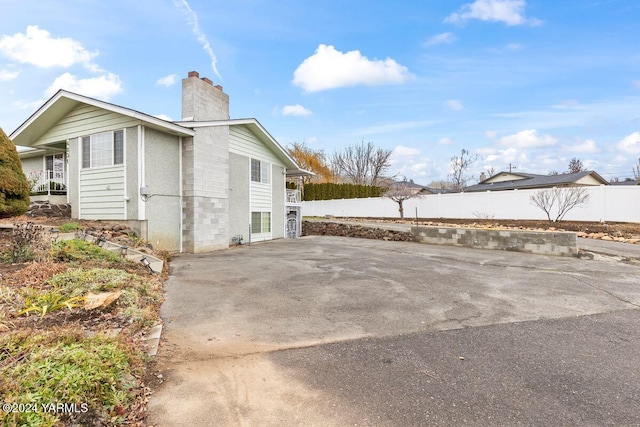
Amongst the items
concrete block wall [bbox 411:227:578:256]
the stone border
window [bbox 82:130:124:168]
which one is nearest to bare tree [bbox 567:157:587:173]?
the stone border

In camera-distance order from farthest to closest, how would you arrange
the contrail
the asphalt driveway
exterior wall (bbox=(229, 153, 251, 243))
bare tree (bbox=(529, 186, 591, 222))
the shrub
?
bare tree (bbox=(529, 186, 591, 222))
exterior wall (bbox=(229, 153, 251, 243))
the contrail
the shrub
the asphalt driveway

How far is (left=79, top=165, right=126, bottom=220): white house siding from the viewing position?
942cm

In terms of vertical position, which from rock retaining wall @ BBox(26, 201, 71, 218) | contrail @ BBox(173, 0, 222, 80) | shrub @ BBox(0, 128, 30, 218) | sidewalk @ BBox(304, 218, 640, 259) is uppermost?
contrail @ BBox(173, 0, 222, 80)

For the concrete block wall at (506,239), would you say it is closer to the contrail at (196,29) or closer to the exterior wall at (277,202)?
the exterior wall at (277,202)

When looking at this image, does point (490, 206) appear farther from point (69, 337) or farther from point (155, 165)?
point (69, 337)

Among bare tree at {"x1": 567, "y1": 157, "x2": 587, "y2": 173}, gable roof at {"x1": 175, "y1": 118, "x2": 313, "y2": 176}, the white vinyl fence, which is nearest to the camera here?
gable roof at {"x1": 175, "y1": 118, "x2": 313, "y2": 176}

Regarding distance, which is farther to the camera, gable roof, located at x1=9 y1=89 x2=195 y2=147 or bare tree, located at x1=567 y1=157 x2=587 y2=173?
bare tree, located at x1=567 y1=157 x2=587 y2=173

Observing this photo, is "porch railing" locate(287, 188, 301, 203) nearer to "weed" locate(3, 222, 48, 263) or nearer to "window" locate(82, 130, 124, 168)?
"window" locate(82, 130, 124, 168)

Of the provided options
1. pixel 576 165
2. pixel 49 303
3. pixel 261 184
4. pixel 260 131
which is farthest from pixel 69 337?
pixel 576 165

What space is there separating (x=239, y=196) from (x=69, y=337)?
10206mm

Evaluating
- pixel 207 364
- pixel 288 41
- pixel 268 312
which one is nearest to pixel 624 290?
pixel 268 312

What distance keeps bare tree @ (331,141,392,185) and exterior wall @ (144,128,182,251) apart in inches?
1272

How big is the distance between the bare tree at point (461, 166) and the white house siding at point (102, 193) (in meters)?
38.3

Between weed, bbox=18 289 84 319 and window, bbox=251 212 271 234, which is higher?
window, bbox=251 212 271 234
